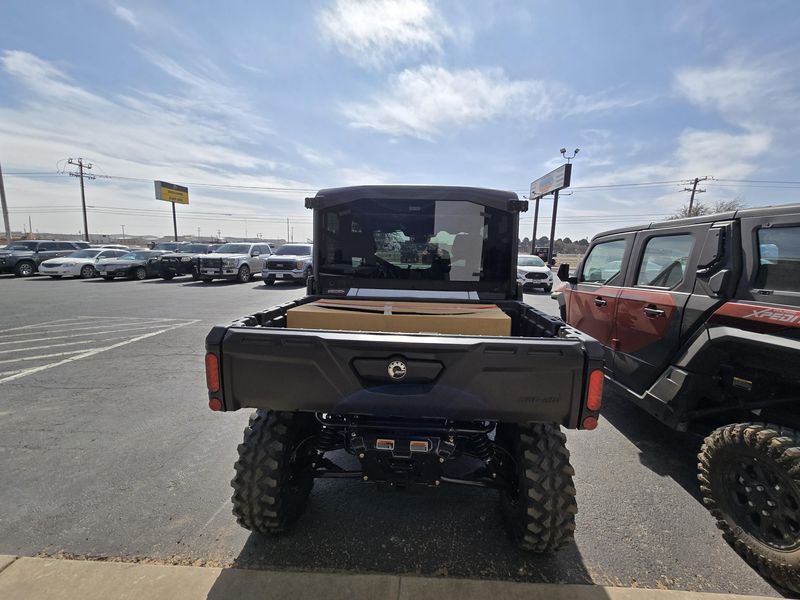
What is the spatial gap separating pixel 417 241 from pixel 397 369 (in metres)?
1.72

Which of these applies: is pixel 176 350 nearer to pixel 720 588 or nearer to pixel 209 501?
pixel 209 501

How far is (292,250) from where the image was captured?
18.5 metres

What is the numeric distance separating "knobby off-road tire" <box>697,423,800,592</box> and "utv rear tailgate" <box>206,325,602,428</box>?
1.39 metres

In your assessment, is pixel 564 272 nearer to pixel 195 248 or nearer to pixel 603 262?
pixel 603 262

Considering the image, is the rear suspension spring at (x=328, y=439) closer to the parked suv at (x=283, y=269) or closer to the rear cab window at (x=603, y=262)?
the rear cab window at (x=603, y=262)

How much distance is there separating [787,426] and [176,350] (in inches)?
300

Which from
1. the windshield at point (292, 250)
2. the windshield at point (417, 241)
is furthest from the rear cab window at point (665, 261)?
the windshield at point (292, 250)

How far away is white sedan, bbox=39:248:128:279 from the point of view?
18.3 m

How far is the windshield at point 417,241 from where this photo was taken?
10.5 feet

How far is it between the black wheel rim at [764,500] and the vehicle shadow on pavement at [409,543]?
1101 mm

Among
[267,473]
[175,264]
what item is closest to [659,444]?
[267,473]

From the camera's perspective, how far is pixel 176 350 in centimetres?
651

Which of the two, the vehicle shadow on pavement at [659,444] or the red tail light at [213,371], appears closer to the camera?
the red tail light at [213,371]

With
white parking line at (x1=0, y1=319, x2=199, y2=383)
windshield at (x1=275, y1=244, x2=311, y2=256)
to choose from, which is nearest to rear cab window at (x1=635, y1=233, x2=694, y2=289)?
white parking line at (x1=0, y1=319, x2=199, y2=383)
